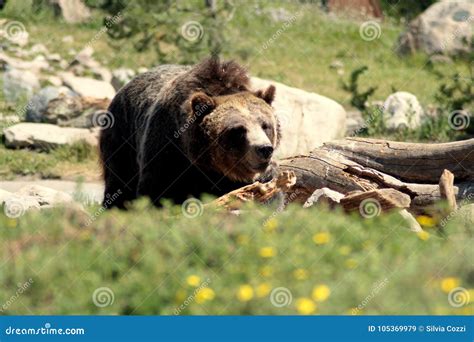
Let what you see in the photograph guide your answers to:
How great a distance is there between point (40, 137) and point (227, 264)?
7109mm

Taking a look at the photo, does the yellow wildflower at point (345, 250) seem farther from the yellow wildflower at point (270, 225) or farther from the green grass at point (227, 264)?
the yellow wildflower at point (270, 225)

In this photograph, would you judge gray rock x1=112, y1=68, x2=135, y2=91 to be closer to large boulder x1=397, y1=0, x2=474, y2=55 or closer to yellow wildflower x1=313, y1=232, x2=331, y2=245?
large boulder x1=397, y1=0, x2=474, y2=55

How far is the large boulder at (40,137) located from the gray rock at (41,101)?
426 millimetres

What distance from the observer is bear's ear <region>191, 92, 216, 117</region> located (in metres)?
6.16

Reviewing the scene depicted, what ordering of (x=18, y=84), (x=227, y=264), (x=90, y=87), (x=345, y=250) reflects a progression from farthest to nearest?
(x=18, y=84) < (x=90, y=87) < (x=345, y=250) < (x=227, y=264)

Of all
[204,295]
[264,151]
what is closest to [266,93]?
[264,151]

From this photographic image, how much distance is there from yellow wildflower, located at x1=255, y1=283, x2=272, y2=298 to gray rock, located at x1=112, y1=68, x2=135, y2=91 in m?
9.10

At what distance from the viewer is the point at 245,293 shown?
390 centimetres

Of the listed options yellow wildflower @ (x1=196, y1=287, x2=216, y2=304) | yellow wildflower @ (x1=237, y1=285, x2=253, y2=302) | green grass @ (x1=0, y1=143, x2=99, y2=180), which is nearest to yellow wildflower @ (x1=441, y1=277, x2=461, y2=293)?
yellow wildflower @ (x1=237, y1=285, x2=253, y2=302)

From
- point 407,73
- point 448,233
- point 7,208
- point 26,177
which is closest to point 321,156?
point 448,233

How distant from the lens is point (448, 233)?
17.3 feet

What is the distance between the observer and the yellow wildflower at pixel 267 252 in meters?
4.31

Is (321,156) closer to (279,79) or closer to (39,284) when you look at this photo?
(39,284)

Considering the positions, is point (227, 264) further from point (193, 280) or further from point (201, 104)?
point (201, 104)
